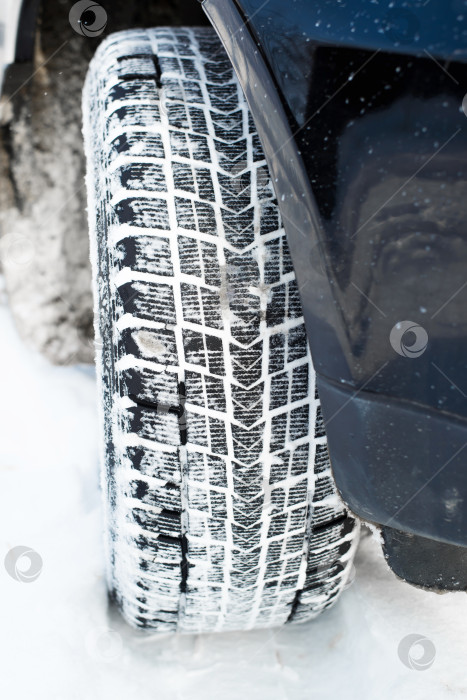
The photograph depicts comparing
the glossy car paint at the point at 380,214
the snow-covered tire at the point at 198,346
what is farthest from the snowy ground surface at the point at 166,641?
the glossy car paint at the point at 380,214

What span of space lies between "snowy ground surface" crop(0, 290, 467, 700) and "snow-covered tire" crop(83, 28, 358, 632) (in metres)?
0.21

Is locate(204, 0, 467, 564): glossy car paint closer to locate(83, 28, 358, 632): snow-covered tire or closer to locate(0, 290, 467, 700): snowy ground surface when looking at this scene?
locate(83, 28, 358, 632): snow-covered tire

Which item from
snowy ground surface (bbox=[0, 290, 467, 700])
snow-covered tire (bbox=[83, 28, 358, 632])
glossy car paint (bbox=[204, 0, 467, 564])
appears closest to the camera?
glossy car paint (bbox=[204, 0, 467, 564])

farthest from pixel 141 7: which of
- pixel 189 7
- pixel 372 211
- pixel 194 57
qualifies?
pixel 372 211

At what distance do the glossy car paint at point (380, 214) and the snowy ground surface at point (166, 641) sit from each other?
1.67ft

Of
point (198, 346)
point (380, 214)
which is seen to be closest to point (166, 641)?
point (198, 346)

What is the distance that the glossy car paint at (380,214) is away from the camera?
1.74 feet

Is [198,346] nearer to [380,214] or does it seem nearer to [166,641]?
[380,214]

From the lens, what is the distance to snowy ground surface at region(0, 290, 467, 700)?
1013 mm

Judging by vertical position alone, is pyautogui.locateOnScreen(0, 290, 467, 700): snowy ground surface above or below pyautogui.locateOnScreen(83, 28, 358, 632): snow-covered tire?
below

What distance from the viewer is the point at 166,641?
3.84 feet

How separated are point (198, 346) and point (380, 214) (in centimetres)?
34

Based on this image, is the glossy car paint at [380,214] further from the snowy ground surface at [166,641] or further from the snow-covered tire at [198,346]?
the snowy ground surface at [166,641]

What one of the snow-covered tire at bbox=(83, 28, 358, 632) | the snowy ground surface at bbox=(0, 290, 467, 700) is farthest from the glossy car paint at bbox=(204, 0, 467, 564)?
the snowy ground surface at bbox=(0, 290, 467, 700)
